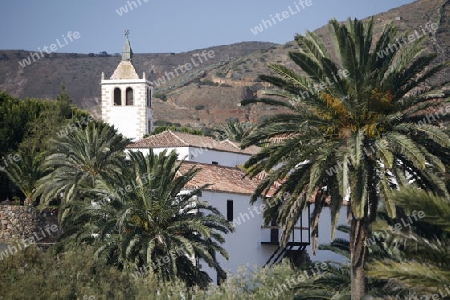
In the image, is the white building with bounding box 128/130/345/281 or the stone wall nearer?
the white building with bounding box 128/130/345/281

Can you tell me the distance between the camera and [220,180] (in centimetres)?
4169

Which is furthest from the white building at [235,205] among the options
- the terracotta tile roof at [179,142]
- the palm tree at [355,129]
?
the palm tree at [355,129]

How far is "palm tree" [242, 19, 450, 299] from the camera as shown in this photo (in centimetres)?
2022

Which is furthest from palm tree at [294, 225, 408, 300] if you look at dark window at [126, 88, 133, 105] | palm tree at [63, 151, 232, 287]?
dark window at [126, 88, 133, 105]

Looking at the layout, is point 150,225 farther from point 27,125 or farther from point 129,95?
point 129,95

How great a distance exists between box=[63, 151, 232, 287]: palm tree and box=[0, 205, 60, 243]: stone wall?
38.8 feet

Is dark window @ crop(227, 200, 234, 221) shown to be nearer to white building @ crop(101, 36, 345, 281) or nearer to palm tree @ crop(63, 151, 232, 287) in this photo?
white building @ crop(101, 36, 345, 281)

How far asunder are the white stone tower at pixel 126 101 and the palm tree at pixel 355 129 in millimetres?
54328

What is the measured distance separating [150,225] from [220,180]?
488 inches

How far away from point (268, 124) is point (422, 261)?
27.9 ft

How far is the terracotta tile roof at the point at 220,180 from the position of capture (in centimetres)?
3966

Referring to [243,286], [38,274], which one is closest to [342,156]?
[243,286]

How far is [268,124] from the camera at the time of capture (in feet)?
71.4

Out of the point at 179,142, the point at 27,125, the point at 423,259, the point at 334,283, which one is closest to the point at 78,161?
the point at 179,142
